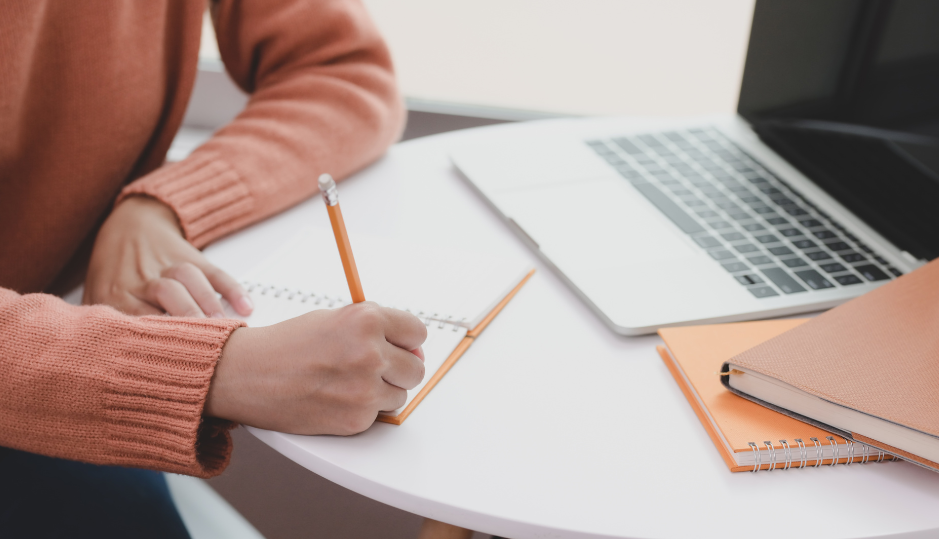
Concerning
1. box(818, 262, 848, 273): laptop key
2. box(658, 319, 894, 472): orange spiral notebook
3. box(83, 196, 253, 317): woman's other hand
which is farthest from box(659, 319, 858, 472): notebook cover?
box(83, 196, 253, 317): woman's other hand

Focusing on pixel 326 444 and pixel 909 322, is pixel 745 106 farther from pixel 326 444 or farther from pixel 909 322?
pixel 326 444

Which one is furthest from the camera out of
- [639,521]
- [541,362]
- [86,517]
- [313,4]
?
[313,4]

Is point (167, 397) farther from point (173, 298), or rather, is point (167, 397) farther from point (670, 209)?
point (670, 209)

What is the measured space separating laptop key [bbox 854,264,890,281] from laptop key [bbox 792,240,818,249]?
0.04 meters

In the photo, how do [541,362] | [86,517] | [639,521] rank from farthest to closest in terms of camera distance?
[86,517]
[541,362]
[639,521]

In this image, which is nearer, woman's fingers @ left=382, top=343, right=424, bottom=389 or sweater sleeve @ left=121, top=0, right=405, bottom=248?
woman's fingers @ left=382, top=343, right=424, bottom=389

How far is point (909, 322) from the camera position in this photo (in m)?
0.47

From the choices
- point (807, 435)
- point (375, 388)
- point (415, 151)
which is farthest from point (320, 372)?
point (415, 151)

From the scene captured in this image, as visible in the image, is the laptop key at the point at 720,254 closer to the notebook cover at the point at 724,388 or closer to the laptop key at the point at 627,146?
the notebook cover at the point at 724,388

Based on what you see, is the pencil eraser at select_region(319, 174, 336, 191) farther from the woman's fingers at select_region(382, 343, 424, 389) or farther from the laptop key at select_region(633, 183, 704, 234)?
the laptop key at select_region(633, 183, 704, 234)

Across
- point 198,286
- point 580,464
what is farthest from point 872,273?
point 198,286

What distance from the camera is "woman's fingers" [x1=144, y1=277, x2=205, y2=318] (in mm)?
543

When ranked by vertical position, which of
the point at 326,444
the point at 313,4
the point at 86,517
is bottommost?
the point at 86,517

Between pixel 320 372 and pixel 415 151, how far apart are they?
1.48 feet
